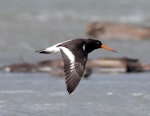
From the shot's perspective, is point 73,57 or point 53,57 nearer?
point 73,57

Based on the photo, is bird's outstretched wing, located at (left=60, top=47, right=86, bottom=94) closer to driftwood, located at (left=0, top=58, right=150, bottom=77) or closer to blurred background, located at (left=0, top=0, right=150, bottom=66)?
driftwood, located at (left=0, top=58, right=150, bottom=77)

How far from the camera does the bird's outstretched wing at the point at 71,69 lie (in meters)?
8.76

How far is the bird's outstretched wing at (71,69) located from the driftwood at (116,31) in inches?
343

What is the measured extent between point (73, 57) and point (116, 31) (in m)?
9.29

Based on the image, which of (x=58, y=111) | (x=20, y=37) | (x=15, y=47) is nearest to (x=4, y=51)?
(x=15, y=47)

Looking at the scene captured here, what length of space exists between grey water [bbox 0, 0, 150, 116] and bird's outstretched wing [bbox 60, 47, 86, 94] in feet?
1.20

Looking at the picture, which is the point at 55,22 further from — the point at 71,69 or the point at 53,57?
the point at 71,69

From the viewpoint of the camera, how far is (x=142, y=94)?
10320 mm

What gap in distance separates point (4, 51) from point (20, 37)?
7.70 feet

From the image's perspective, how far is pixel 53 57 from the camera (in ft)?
50.0

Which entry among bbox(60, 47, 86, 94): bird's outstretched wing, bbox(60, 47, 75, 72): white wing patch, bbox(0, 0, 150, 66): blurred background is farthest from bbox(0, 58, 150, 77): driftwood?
bbox(60, 47, 86, 94): bird's outstretched wing

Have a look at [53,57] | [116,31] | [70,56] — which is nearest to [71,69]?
[70,56]

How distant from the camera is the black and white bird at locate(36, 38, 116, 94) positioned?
29.0 feet

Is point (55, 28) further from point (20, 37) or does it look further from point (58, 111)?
point (58, 111)
